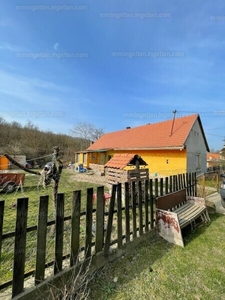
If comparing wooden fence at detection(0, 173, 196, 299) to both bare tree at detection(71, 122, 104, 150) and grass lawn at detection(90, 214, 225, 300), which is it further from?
bare tree at detection(71, 122, 104, 150)

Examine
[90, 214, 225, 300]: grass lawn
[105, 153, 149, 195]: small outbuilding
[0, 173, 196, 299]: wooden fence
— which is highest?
[105, 153, 149, 195]: small outbuilding

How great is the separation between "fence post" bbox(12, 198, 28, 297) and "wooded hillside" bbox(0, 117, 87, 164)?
23.5 m

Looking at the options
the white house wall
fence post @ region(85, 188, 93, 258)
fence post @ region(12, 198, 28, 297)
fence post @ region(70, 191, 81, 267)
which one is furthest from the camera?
the white house wall

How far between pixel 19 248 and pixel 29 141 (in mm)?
30402

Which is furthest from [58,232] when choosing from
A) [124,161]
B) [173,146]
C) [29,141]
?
[29,141]

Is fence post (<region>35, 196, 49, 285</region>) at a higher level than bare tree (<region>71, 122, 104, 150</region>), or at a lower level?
lower

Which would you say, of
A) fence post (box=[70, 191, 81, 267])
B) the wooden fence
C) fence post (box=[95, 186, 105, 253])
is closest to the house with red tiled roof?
the wooden fence

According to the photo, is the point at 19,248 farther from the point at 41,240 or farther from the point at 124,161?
the point at 124,161

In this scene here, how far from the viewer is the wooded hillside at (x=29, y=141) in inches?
1040

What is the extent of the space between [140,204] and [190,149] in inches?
474

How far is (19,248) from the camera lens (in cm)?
183

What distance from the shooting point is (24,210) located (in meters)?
1.87

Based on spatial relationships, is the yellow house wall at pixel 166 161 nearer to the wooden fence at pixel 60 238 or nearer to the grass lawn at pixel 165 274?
the grass lawn at pixel 165 274

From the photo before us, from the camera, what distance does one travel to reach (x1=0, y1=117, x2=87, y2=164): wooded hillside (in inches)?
1040
